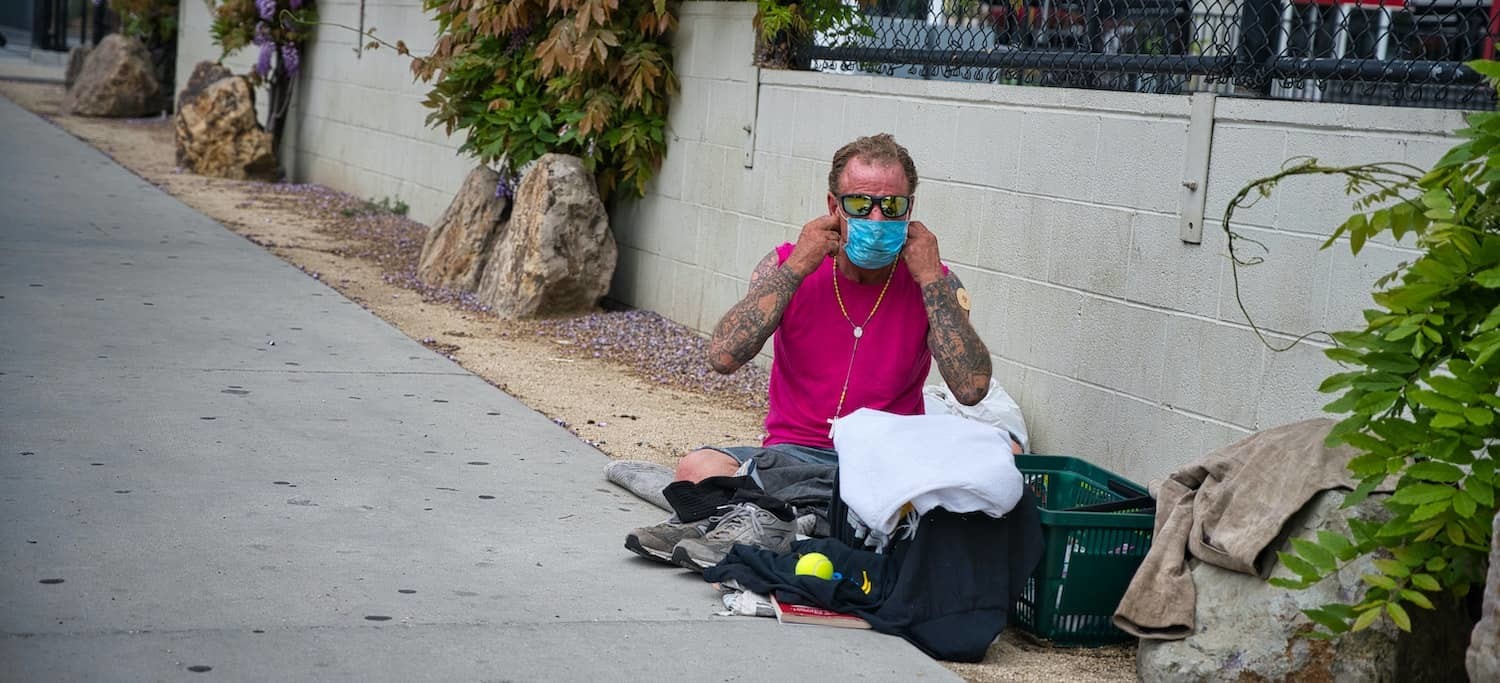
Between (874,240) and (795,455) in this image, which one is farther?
(795,455)

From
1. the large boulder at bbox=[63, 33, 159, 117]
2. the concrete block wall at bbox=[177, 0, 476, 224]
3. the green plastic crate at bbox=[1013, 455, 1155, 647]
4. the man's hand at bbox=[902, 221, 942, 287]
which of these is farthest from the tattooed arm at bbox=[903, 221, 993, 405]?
the large boulder at bbox=[63, 33, 159, 117]

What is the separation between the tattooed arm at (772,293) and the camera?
4426 millimetres

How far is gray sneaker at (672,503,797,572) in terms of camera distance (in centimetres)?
417

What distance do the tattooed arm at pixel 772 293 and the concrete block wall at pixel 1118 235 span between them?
1278mm

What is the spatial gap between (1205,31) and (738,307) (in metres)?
2.01

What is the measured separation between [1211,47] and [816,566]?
2.37 meters

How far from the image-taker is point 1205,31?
17.5 ft

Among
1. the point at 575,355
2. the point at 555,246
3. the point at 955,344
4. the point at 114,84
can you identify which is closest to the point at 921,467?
the point at 955,344

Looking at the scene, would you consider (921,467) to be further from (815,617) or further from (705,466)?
(705,466)

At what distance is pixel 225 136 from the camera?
13.8 metres

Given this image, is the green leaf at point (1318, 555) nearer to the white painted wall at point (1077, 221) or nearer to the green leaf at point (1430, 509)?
the green leaf at point (1430, 509)

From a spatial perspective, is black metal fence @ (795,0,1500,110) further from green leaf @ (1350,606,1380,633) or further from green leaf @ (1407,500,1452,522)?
green leaf @ (1350,606,1380,633)

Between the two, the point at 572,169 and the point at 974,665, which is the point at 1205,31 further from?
the point at 572,169

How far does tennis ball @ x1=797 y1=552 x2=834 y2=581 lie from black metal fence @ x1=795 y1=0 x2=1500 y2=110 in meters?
2.16
